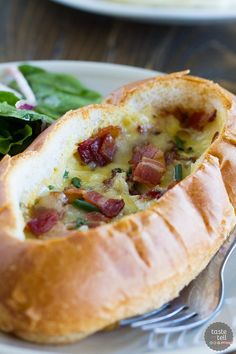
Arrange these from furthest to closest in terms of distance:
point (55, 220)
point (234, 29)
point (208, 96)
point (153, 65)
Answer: point (234, 29) < point (153, 65) < point (208, 96) < point (55, 220)

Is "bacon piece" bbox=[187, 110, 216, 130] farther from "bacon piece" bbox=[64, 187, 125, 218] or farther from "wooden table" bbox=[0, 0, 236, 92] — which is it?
"wooden table" bbox=[0, 0, 236, 92]

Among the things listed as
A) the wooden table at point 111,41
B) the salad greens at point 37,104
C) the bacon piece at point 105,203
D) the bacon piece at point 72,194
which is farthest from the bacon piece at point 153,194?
the wooden table at point 111,41

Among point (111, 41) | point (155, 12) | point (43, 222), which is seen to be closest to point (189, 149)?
point (43, 222)

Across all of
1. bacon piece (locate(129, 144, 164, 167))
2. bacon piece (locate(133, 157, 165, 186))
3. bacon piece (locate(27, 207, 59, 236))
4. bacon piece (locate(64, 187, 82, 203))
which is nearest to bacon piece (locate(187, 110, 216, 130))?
bacon piece (locate(129, 144, 164, 167))

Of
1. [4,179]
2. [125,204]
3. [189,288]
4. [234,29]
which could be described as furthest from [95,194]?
[234,29]

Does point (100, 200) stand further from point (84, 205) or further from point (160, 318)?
point (160, 318)

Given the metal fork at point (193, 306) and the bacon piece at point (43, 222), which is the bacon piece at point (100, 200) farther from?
the metal fork at point (193, 306)

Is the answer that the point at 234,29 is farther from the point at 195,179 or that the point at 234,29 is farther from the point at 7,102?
the point at 195,179
